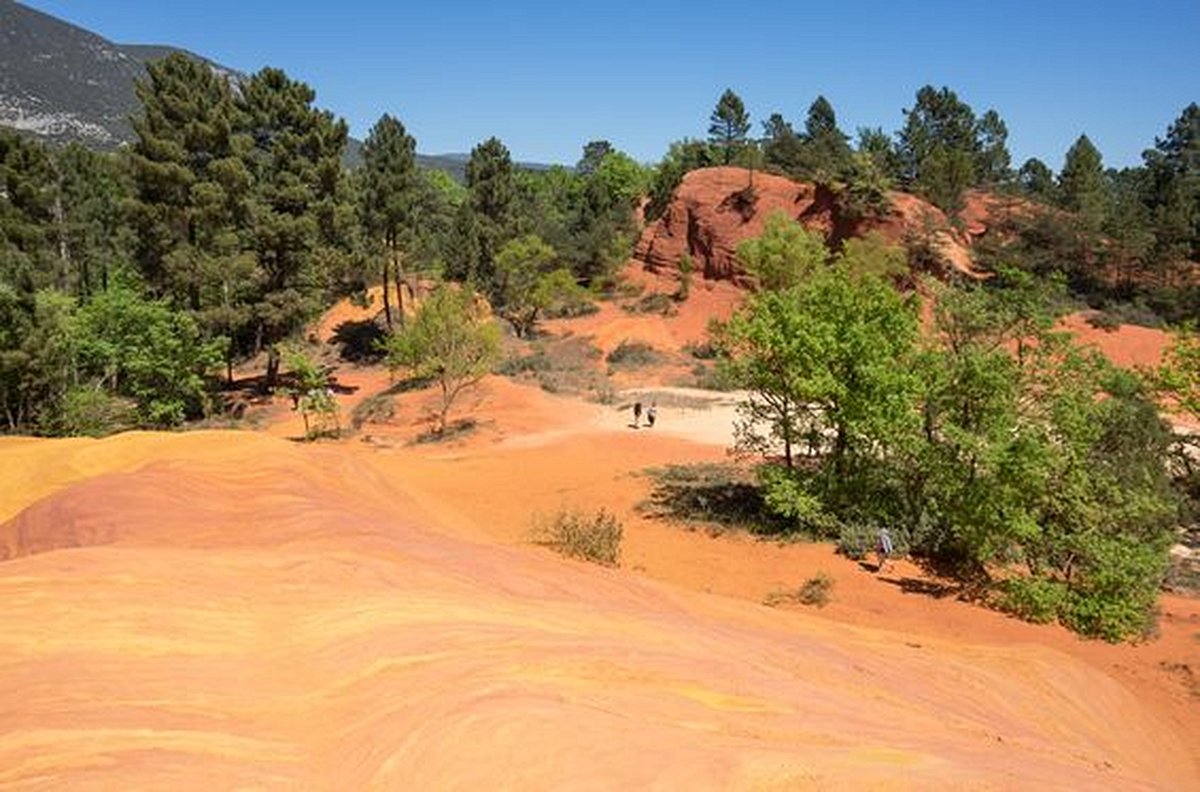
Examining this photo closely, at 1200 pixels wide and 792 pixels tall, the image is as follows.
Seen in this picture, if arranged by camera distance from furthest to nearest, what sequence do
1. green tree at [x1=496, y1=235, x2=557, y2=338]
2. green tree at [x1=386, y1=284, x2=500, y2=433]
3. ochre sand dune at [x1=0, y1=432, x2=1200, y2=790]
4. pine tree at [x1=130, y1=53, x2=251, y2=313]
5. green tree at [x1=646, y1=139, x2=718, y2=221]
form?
1. green tree at [x1=646, y1=139, x2=718, y2=221]
2. green tree at [x1=496, y1=235, x2=557, y2=338]
3. pine tree at [x1=130, y1=53, x2=251, y2=313]
4. green tree at [x1=386, y1=284, x2=500, y2=433]
5. ochre sand dune at [x1=0, y1=432, x2=1200, y2=790]

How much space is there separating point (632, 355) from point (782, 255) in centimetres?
1045

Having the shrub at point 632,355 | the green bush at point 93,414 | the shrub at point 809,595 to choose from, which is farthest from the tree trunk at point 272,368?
the shrub at point 809,595

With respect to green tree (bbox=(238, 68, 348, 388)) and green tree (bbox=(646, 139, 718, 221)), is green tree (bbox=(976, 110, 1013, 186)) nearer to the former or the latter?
green tree (bbox=(646, 139, 718, 221))

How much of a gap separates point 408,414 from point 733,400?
1507 cm

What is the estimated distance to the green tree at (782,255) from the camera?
44594 millimetres

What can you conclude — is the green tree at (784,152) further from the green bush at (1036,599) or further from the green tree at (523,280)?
the green bush at (1036,599)

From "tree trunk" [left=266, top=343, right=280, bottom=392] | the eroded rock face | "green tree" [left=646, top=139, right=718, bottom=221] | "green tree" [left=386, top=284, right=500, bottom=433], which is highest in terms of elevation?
"green tree" [left=646, top=139, right=718, bottom=221]

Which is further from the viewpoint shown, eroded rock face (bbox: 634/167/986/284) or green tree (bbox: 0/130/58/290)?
eroded rock face (bbox: 634/167/986/284)

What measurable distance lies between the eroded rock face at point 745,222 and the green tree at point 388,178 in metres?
23.1

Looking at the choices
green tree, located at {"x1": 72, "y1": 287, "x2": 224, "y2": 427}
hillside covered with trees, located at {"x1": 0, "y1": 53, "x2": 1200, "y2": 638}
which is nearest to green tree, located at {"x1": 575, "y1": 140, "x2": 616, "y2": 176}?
hillside covered with trees, located at {"x1": 0, "y1": 53, "x2": 1200, "y2": 638}

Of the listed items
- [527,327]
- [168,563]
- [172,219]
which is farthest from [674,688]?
[527,327]

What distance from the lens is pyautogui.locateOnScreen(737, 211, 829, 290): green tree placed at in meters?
44.6

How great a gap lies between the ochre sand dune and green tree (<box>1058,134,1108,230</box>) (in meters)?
51.0

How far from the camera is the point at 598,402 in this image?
38.0 meters
